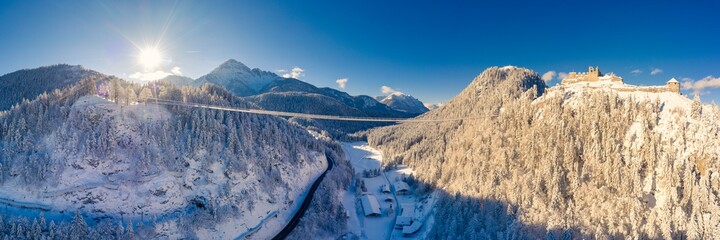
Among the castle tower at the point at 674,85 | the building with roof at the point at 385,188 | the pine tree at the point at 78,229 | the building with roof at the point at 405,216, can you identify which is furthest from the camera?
the building with roof at the point at 385,188

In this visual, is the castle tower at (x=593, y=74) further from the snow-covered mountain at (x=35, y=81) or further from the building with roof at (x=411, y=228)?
the snow-covered mountain at (x=35, y=81)

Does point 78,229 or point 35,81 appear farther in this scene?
point 35,81

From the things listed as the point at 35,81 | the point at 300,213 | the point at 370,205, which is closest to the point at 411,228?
the point at 370,205

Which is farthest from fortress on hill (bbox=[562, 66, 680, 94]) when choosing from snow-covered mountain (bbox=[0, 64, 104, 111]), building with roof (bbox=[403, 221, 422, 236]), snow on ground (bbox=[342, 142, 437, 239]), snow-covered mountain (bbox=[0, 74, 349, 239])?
snow-covered mountain (bbox=[0, 64, 104, 111])

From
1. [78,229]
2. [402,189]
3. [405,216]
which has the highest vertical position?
[78,229]

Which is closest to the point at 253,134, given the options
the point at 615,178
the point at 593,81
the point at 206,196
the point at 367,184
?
the point at 206,196

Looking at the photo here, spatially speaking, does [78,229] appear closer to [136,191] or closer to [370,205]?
[136,191]

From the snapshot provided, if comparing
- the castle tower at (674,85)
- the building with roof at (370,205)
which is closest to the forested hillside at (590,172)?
the castle tower at (674,85)
